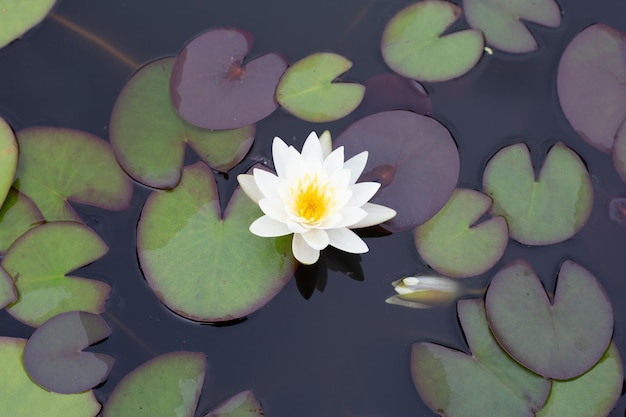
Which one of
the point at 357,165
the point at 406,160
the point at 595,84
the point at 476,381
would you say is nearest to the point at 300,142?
the point at 357,165

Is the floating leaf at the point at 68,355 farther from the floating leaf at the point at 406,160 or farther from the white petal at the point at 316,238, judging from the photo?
the floating leaf at the point at 406,160

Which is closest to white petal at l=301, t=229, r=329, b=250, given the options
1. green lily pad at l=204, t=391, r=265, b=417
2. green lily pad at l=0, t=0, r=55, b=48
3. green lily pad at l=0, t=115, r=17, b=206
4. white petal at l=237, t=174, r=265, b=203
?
white petal at l=237, t=174, r=265, b=203

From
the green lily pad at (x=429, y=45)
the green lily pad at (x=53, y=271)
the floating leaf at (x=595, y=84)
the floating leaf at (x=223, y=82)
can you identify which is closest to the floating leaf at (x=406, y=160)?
the green lily pad at (x=429, y=45)

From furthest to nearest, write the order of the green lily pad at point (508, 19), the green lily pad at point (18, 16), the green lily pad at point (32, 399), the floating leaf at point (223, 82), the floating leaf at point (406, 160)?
1. the green lily pad at point (508, 19)
2. the green lily pad at point (18, 16)
3. the floating leaf at point (223, 82)
4. the floating leaf at point (406, 160)
5. the green lily pad at point (32, 399)

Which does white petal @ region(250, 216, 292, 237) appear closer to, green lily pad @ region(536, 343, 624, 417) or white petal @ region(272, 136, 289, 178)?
white petal @ region(272, 136, 289, 178)

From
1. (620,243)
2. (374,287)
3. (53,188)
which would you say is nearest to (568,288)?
(620,243)
